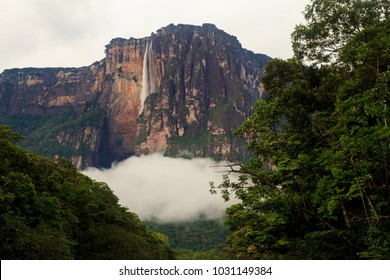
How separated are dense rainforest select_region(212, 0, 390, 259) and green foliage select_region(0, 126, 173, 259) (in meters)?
10.4

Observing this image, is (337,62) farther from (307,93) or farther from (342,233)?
(342,233)

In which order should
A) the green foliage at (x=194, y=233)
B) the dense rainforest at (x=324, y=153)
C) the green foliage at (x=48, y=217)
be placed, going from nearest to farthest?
the dense rainforest at (x=324, y=153) → the green foliage at (x=48, y=217) → the green foliage at (x=194, y=233)

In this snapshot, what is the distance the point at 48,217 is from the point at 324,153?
17324 millimetres

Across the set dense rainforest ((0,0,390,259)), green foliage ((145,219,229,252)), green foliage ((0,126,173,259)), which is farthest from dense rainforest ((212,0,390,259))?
green foliage ((145,219,229,252))

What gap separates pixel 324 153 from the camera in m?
15.9

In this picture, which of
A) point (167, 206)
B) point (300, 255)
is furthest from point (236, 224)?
point (167, 206)

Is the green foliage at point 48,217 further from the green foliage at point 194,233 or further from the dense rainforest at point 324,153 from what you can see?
the green foliage at point 194,233

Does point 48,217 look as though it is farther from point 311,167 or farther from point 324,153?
point 324,153

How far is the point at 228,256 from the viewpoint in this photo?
16328 mm

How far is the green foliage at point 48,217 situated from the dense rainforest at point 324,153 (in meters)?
10.4

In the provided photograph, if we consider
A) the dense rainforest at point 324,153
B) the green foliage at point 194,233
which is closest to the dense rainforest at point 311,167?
the dense rainforest at point 324,153

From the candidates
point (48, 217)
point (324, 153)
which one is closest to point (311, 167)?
point (324, 153)

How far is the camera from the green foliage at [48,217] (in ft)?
63.9

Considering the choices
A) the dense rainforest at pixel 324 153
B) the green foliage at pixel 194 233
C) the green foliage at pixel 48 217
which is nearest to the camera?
the dense rainforest at pixel 324 153
